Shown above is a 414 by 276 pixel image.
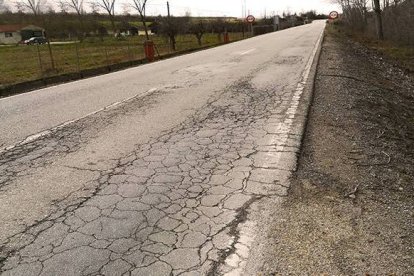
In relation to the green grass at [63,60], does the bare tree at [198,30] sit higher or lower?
higher

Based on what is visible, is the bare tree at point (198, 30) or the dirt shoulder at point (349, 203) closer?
the dirt shoulder at point (349, 203)

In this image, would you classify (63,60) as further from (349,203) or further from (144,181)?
(349,203)

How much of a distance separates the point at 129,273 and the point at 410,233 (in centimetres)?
217

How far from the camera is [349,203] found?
3.37 m

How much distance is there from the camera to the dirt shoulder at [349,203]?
260cm

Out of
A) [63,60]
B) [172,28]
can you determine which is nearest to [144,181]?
[63,60]

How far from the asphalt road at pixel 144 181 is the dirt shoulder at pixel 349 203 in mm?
223

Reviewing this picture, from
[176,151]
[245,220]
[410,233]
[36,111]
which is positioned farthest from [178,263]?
[36,111]

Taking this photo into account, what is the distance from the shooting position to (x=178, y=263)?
103 inches

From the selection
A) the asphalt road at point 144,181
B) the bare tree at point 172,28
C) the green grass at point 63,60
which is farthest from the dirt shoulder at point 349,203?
the bare tree at point 172,28

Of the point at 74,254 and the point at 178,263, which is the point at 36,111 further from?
the point at 178,263

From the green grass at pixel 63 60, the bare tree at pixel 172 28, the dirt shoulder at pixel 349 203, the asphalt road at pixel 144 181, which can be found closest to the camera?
the dirt shoulder at pixel 349 203

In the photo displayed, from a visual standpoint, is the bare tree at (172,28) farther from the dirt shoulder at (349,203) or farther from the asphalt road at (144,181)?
the dirt shoulder at (349,203)

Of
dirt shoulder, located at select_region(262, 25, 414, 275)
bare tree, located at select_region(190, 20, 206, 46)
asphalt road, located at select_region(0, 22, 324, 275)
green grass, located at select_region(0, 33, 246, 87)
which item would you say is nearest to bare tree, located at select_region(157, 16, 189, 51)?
green grass, located at select_region(0, 33, 246, 87)
